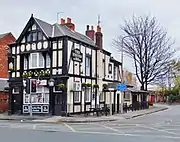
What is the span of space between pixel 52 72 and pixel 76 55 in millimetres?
2877

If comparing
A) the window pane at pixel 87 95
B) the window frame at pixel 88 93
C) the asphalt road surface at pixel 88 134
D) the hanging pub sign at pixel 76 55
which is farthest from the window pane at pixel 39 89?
the asphalt road surface at pixel 88 134

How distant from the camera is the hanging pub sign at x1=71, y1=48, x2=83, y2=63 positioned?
32.5 m

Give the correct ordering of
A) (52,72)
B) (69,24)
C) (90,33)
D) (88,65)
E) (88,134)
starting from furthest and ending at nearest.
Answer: (90,33), (69,24), (88,65), (52,72), (88,134)

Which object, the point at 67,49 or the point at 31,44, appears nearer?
the point at 67,49

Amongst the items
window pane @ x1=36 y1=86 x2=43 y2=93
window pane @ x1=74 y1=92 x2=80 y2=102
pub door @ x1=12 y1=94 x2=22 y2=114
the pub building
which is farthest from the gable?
window pane @ x1=74 y1=92 x2=80 y2=102

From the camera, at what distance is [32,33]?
34.2 meters

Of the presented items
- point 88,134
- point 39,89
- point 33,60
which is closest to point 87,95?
point 39,89

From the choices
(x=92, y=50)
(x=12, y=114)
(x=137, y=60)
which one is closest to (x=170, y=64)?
(x=137, y=60)

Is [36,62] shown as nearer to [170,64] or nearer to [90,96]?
[90,96]

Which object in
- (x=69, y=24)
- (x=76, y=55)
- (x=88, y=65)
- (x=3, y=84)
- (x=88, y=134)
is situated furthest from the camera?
(x=3, y=84)

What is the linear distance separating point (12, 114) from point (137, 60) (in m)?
26.8

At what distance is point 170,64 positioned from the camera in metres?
54.7

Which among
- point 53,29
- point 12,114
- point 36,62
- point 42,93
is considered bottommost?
point 12,114

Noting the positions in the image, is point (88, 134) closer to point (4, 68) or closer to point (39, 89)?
point (39, 89)
